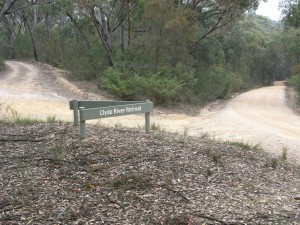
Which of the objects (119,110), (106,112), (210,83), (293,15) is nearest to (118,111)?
(119,110)

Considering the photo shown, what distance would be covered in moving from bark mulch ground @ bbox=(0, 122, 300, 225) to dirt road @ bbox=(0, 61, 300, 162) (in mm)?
3090

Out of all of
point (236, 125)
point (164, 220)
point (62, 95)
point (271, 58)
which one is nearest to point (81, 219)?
point (164, 220)

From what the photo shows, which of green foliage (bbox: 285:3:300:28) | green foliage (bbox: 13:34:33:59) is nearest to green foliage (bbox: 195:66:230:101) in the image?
green foliage (bbox: 285:3:300:28)

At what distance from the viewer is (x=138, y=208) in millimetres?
4504

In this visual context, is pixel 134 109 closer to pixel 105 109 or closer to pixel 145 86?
pixel 105 109

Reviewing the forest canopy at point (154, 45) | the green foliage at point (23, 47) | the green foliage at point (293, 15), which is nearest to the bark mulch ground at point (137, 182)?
the forest canopy at point (154, 45)

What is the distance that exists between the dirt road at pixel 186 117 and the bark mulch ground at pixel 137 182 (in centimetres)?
309

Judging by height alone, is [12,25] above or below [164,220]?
above

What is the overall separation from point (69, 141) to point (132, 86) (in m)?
13.8

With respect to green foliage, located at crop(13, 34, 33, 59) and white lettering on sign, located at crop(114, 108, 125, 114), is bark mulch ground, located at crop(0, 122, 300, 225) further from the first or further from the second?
green foliage, located at crop(13, 34, 33, 59)

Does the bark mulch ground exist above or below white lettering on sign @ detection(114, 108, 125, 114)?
below

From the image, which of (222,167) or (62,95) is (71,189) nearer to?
(222,167)

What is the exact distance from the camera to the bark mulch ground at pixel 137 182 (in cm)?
434

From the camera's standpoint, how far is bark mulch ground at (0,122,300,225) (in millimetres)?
4340
